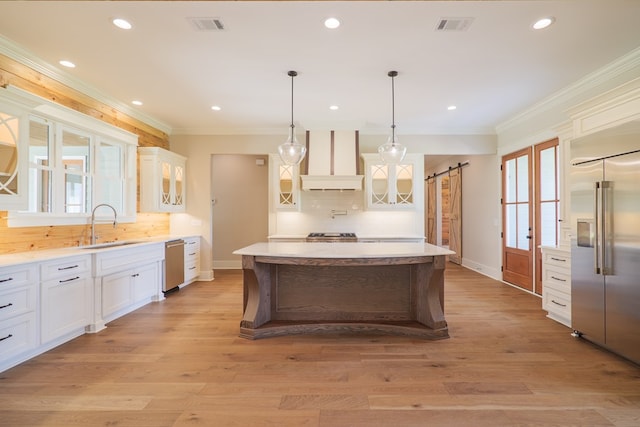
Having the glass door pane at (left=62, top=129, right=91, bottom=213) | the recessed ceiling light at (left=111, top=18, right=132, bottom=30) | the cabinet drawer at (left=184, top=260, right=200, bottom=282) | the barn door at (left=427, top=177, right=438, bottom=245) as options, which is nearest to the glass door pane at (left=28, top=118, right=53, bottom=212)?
the glass door pane at (left=62, top=129, right=91, bottom=213)

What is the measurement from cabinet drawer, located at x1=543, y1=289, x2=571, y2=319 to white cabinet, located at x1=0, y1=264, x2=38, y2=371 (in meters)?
5.20

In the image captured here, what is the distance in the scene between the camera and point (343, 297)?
3359 mm

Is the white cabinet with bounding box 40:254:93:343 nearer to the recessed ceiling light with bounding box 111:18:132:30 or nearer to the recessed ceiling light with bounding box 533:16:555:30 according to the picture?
the recessed ceiling light with bounding box 111:18:132:30

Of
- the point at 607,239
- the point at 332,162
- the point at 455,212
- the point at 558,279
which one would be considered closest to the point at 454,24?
the point at 607,239

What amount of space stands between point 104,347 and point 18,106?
2.31m

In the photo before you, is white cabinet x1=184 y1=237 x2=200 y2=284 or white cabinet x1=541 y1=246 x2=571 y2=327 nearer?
white cabinet x1=541 y1=246 x2=571 y2=327

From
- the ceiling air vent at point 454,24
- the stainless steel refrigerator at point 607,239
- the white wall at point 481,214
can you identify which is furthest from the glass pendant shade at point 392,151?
the white wall at point 481,214

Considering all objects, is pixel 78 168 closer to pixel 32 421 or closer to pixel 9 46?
pixel 9 46

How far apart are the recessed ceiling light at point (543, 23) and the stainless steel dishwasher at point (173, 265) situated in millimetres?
5073

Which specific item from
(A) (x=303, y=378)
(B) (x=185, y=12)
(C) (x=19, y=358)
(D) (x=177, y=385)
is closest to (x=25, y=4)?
(B) (x=185, y=12)

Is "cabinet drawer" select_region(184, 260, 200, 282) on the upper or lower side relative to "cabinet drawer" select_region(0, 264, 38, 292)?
lower

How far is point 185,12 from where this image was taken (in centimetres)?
251

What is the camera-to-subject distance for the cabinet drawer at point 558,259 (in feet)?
11.2

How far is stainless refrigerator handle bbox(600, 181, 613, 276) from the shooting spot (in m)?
2.70
